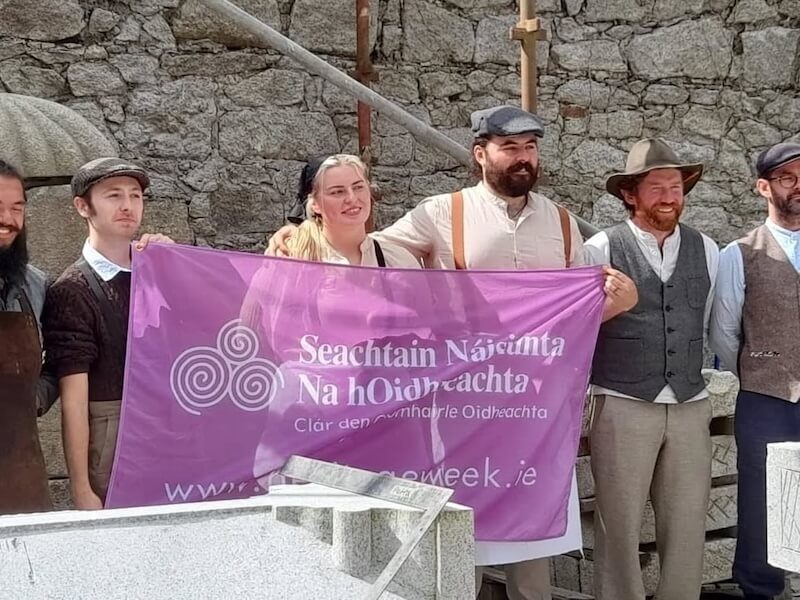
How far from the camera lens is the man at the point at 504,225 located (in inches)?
137

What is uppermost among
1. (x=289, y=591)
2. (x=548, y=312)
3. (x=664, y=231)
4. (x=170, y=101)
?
(x=170, y=101)

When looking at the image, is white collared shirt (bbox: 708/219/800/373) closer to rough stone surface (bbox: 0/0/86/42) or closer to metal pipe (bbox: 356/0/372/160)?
metal pipe (bbox: 356/0/372/160)

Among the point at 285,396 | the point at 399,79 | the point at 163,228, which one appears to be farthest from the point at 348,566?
the point at 399,79

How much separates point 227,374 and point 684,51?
4.63 metres

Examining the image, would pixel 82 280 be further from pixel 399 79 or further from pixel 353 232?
pixel 399 79

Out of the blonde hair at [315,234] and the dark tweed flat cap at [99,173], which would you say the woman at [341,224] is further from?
the dark tweed flat cap at [99,173]

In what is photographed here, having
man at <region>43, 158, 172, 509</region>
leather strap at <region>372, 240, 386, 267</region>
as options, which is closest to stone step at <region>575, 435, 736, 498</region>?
leather strap at <region>372, 240, 386, 267</region>

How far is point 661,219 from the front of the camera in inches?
141

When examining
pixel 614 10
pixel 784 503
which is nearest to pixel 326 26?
pixel 614 10

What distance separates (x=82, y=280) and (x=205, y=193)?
9.03 feet

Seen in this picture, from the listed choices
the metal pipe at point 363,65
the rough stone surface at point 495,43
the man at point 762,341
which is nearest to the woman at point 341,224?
the man at point 762,341

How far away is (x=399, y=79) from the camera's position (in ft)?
20.0

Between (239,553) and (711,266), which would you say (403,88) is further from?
(239,553)

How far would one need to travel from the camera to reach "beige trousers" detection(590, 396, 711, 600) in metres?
3.51
